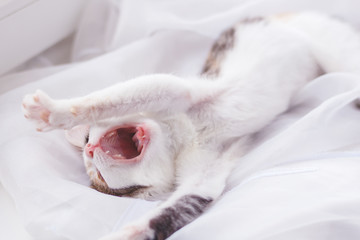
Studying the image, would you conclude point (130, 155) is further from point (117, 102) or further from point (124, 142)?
point (117, 102)

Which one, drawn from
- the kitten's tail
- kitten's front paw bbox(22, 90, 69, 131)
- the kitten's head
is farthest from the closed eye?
the kitten's tail

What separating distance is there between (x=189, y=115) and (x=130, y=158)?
23 cm

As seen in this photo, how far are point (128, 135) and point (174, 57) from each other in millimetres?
535

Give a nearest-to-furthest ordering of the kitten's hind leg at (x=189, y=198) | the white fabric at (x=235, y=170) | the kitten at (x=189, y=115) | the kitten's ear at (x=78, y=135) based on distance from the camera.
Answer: the white fabric at (x=235, y=170) → the kitten's hind leg at (x=189, y=198) → the kitten at (x=189, y=115) → the kitten's ear at (x=78, y=135)

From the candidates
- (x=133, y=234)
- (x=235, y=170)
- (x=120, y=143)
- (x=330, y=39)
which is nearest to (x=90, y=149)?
(x=120, y=143)

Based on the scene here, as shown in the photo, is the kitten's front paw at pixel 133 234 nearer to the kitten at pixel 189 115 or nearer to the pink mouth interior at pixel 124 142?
the kitten at pixel 189 115

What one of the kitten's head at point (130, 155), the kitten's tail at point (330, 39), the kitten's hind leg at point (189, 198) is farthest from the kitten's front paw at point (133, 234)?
the kitten's tail at point (330, 39)

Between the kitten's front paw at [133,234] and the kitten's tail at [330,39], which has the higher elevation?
the kitten's tail at [330,39]

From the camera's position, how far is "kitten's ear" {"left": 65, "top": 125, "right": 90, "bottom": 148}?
117 cm

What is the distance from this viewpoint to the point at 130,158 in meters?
1.12

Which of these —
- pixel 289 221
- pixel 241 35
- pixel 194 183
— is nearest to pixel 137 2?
pixel 241 35

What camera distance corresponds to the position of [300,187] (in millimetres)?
896

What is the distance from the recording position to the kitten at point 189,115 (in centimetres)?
104

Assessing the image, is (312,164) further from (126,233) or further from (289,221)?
(126,233)
